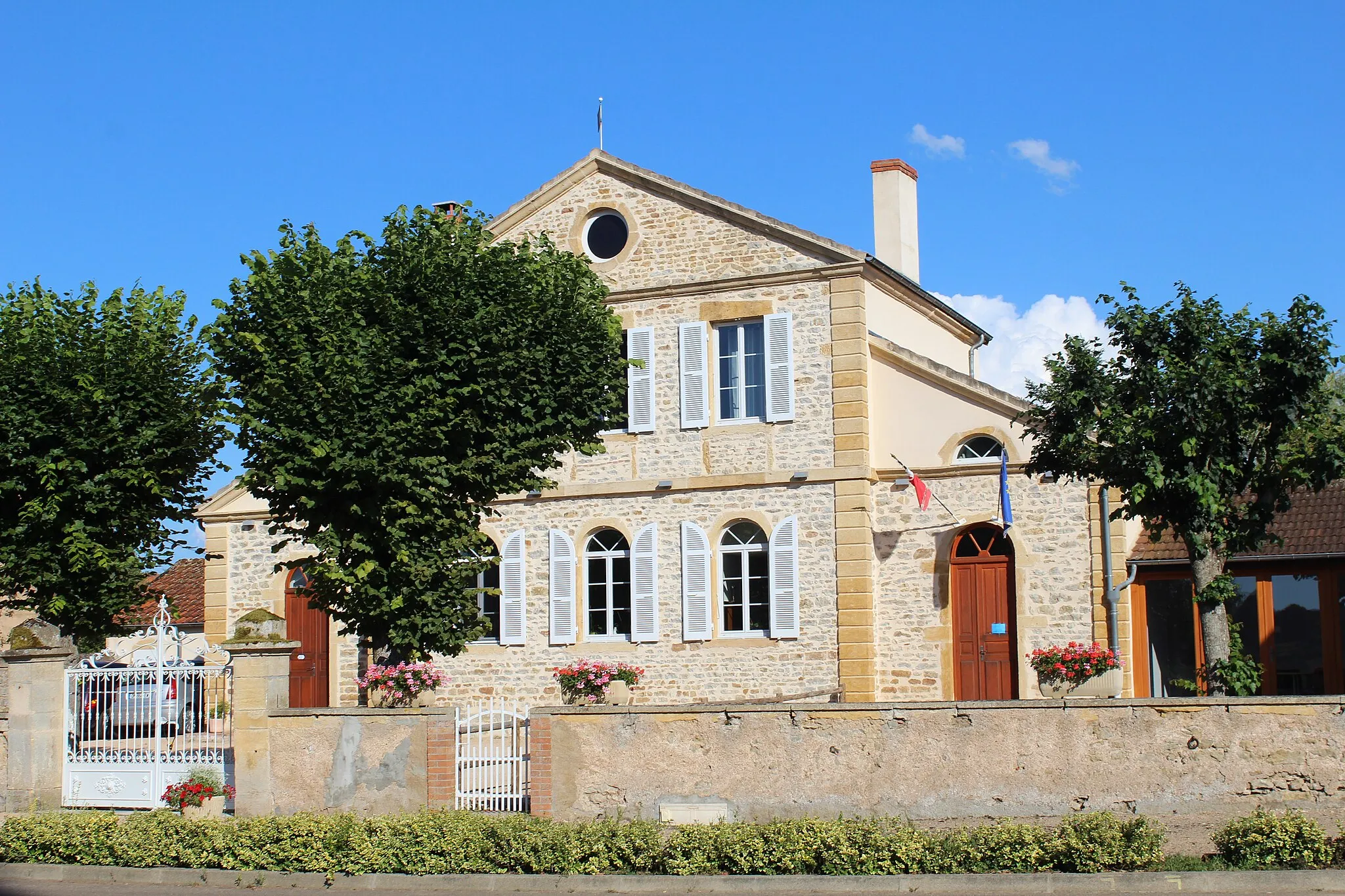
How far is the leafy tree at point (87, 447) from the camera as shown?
16359 millimetres

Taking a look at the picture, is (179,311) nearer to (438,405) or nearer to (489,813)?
(438,405)

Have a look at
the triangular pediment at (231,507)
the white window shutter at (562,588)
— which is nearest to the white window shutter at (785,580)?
the white window shutter at (562,588)

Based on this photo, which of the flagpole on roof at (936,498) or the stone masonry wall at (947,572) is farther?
the flagpole on roof at (936,498)

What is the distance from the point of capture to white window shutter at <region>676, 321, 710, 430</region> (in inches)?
805

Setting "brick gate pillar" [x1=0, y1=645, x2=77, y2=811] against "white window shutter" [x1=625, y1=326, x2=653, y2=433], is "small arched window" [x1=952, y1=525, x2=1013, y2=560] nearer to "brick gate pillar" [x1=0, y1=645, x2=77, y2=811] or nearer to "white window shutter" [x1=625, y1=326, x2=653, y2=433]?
"white window shutter" [x1=625, y1=326, x2=653, y2=433]

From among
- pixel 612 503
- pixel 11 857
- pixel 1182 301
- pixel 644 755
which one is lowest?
pixel 11 857

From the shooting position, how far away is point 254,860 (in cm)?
1252

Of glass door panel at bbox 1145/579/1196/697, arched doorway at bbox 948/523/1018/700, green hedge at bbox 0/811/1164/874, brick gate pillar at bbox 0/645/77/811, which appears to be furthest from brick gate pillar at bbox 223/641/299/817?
glass door panel at bbox 1145/579/1196/697

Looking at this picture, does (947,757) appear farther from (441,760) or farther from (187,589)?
(187,589)

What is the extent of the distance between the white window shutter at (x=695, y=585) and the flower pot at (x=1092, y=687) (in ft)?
20.3

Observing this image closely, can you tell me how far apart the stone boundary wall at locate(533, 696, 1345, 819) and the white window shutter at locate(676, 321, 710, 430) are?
26.4ft

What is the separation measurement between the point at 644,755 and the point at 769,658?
7174 mm

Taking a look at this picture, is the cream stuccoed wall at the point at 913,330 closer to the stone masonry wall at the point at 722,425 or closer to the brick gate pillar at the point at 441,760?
the stone masonry wall at the point at 722,425

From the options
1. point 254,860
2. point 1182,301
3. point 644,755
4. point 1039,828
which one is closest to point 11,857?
point 254,860
